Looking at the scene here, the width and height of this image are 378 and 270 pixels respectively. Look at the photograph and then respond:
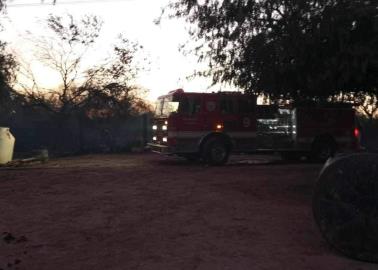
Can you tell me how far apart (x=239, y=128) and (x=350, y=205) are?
13174mm

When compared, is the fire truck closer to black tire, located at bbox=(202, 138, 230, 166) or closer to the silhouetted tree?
black tire, located at bbox=(202, 138, 230, 166)

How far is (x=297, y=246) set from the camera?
296 inches

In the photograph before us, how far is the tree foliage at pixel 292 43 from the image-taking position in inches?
384

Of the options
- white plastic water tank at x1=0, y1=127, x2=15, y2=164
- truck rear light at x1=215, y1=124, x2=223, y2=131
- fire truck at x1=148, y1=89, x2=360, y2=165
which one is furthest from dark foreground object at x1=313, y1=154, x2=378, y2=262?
white plastic water tank at x1=0, y1=127, x2=15, y2=164

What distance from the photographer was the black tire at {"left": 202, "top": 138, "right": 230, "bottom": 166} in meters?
19.5

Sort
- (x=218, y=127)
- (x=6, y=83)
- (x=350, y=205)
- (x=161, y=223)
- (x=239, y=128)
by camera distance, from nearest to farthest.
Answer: (x=350, y=205) → (x=161, y=223) → (x=218, y=127) → (x=239, y=128) → (x=6, y=83)

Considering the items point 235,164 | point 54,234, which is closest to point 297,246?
point 54,234

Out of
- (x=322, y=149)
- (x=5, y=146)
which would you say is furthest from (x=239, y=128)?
(x=5, y=146)

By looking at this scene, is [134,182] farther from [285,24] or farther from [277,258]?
[277,258]

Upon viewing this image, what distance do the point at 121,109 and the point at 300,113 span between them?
12561 mm

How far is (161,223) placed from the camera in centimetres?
906

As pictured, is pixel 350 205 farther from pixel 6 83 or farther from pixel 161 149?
pixel 6 83

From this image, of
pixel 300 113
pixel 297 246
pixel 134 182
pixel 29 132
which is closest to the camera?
pixel 297 246

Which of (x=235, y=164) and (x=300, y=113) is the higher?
(x=300, y=113)
